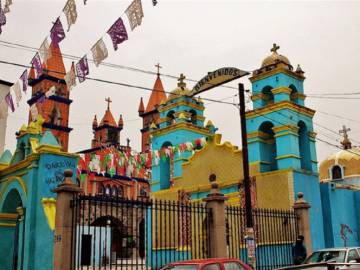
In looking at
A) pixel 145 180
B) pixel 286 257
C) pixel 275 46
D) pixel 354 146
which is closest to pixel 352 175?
pixel 354 146

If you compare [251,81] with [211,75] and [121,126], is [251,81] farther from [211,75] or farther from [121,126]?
[121,126]

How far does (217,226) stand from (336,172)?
2135cm

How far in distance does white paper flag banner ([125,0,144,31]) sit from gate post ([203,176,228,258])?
20.5ft

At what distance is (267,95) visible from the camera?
25047mm

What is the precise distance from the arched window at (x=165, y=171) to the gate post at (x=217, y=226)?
46.9ft

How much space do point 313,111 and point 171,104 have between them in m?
9.59

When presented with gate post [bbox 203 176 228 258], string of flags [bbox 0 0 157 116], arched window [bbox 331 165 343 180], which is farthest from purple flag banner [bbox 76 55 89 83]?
arched window [bbox 331 165 343 180]

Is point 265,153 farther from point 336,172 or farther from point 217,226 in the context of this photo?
point 217,226

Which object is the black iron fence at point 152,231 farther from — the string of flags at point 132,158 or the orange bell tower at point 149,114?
the orange bell tower at point 149,114

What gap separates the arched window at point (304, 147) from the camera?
23812mm

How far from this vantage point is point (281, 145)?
896 inches

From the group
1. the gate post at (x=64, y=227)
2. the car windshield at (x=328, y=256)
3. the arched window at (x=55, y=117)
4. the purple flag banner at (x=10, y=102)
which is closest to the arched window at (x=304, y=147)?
the car windshield at (x=328, y=256)

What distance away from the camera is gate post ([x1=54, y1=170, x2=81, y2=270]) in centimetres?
1097

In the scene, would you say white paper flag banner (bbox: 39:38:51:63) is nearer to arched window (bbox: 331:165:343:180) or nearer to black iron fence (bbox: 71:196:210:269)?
black iron fence (bbox: 71:196:210:269)
